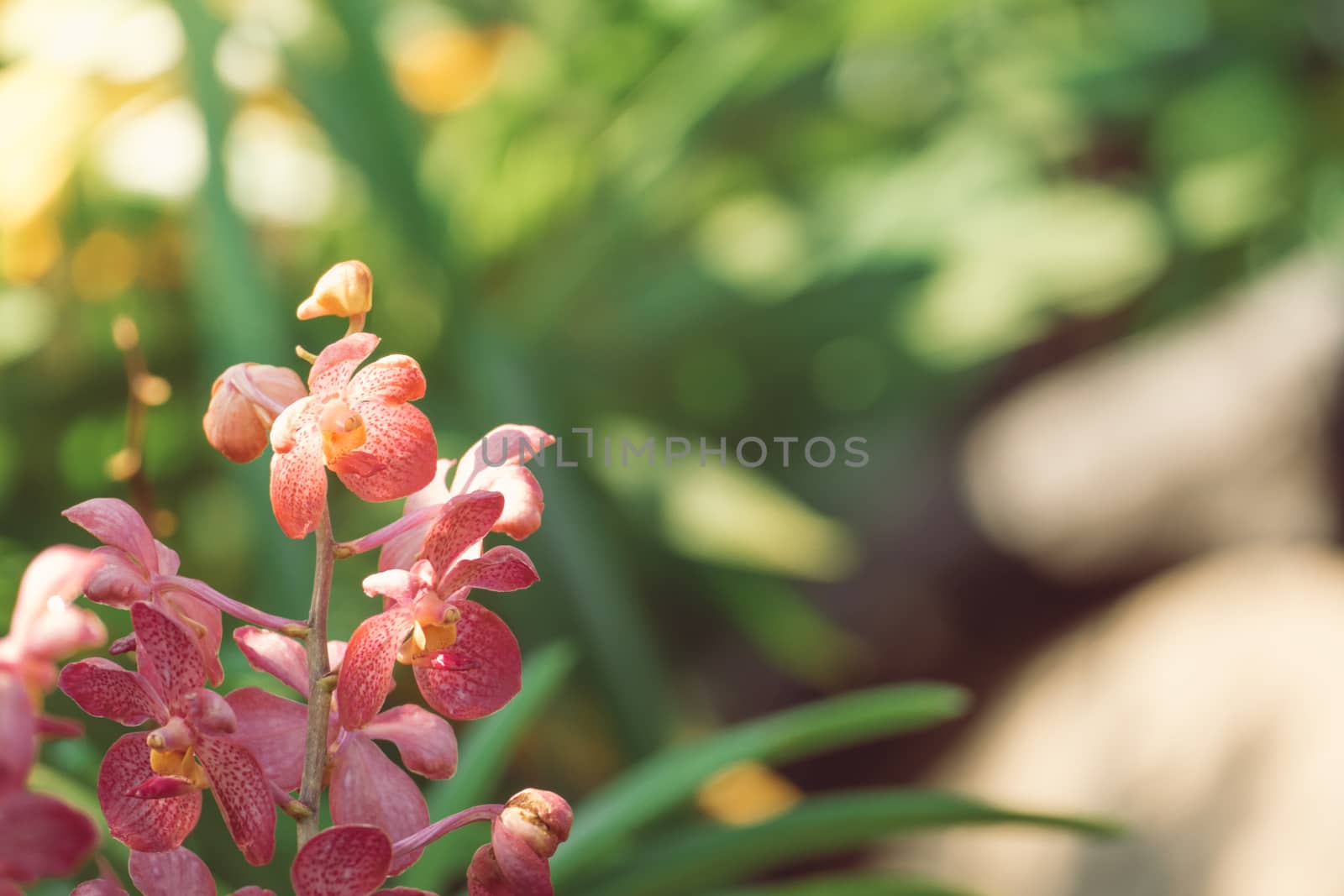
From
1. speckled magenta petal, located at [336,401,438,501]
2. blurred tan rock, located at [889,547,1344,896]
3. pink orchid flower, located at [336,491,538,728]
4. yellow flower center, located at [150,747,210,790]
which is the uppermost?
blurred tan rock, located at [889,547,1344,896]

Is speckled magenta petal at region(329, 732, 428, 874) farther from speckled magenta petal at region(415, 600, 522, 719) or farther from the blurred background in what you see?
the blurred background

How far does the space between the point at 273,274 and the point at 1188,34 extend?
1342mm

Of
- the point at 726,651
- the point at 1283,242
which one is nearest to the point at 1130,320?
the point at 1283,242

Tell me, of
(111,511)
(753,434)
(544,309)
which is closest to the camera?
(111,511)

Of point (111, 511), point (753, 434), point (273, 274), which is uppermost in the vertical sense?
point (753, 434)

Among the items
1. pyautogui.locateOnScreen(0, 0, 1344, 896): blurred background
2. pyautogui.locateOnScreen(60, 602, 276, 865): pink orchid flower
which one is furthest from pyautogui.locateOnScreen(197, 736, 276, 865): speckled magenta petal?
pyautogui.locateOnScreen(0, 0, 1344, 896): blurred background

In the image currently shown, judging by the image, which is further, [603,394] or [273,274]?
[603,394]

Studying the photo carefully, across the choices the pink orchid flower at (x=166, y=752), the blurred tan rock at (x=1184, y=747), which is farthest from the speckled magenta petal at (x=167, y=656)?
the blurred tan rock at (x=1184, y=747)

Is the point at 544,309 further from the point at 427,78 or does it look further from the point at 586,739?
the point at 586,739

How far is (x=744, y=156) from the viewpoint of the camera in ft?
→ 4.32

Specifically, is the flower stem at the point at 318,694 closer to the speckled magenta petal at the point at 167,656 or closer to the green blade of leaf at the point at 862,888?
the speckled magenta petal at the point at 167,656

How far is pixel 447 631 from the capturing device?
0.19m

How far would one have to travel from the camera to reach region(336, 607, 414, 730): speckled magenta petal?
19 centimetres

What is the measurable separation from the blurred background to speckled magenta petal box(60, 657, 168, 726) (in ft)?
1.48
